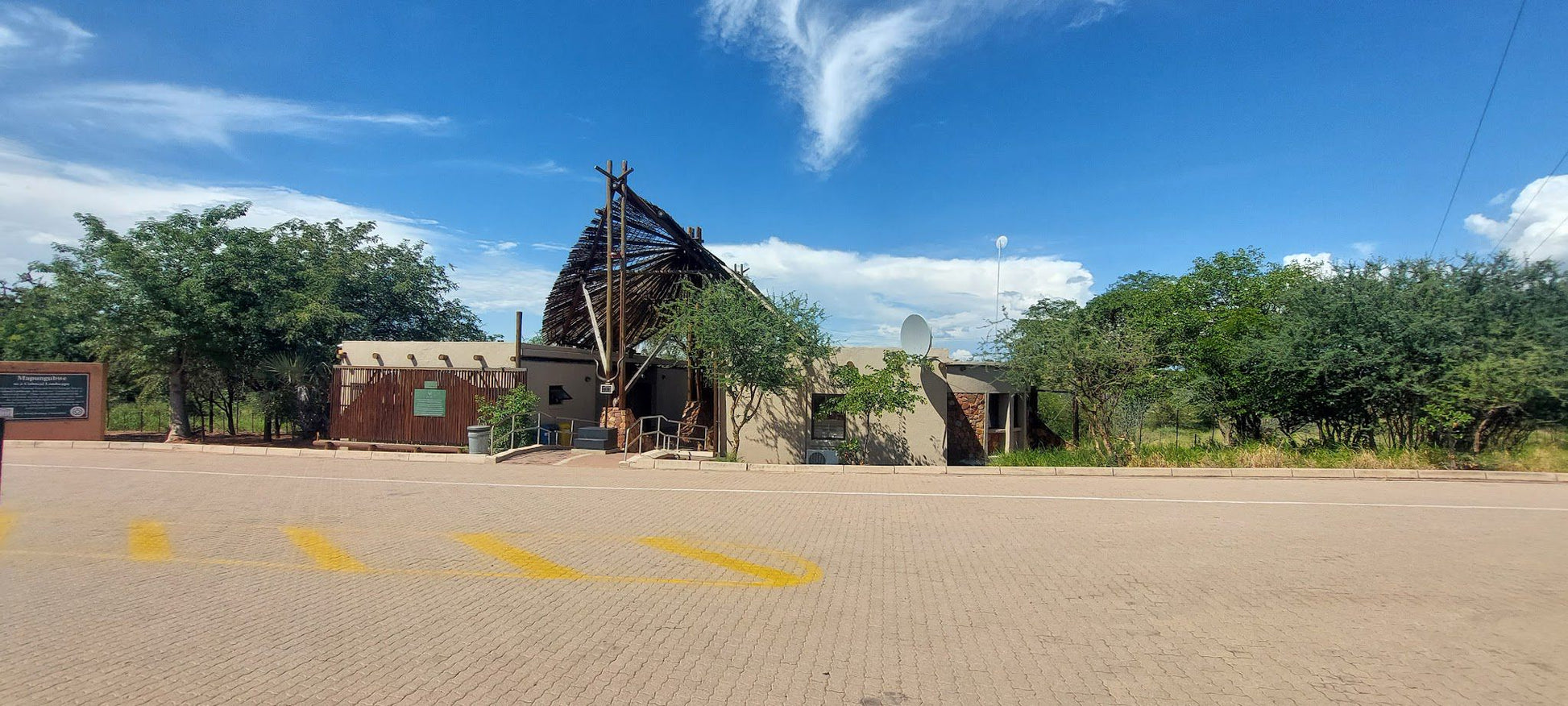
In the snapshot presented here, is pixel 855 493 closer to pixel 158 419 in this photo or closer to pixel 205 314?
pixel 205 314

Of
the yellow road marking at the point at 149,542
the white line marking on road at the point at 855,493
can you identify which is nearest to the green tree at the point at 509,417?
the white line marking on road at the point at 855,493

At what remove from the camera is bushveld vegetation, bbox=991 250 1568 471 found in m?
14.6

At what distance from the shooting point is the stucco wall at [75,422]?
18.9 metres

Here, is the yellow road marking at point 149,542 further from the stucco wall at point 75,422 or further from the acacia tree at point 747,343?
the stucco wall at point 75,422

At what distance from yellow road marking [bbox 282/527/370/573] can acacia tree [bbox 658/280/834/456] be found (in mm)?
9029

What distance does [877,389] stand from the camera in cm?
1658

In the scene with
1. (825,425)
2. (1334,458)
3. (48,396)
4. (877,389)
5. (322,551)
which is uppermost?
(877,389)

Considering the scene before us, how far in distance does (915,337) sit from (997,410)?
3.86 metres

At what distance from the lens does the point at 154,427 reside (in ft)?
88.0

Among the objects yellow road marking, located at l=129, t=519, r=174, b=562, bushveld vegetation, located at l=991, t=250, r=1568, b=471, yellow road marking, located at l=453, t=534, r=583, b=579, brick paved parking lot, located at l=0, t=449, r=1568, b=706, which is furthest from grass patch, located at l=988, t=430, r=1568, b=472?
yellow road marking, located at l=129, t=519, r=174, b=562

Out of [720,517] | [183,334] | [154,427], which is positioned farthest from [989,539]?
[154,427]

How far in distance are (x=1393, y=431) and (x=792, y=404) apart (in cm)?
1376

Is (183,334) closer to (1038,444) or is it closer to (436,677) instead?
(436,677)

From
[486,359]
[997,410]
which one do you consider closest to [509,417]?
[486,359]
